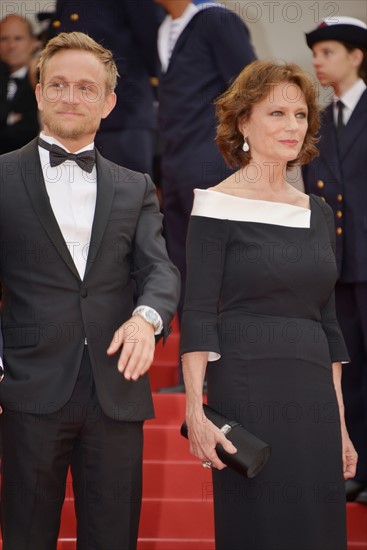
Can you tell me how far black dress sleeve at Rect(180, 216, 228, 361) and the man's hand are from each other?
331 mm

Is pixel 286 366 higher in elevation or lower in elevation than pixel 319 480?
higher

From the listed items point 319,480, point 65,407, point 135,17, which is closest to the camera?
point 65,407

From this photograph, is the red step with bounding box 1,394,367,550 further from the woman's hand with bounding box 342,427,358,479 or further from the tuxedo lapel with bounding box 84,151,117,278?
the tuxedo lapel with bounding box 84,151,117,278

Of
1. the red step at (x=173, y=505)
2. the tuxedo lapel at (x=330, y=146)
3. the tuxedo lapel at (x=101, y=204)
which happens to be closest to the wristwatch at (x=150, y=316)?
the tuxedo lapel at (x=101, y=204)

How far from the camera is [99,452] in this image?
2.43 metres

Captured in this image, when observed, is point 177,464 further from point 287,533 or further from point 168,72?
point 168,72

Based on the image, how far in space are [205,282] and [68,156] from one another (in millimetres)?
507

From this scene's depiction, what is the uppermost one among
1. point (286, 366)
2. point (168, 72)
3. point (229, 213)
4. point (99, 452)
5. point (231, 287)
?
point (168, 72)

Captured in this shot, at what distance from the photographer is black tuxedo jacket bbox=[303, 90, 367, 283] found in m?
3.73

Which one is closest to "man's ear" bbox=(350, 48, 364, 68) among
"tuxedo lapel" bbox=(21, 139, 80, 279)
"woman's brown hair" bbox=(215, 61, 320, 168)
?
"woman's brown hair" bbox=(215, 61, 320, 168)

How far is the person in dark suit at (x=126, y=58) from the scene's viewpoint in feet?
14.5

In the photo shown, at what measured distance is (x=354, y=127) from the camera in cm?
380

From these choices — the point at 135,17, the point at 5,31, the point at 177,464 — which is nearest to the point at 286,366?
the point at 177,464

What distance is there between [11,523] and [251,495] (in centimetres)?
64
